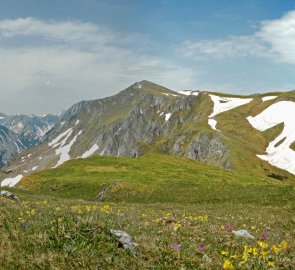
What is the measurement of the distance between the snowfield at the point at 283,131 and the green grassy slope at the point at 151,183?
46.5 metres

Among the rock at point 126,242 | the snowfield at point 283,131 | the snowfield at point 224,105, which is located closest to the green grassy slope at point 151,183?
the rock at point 126,242

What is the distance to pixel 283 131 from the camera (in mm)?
142250

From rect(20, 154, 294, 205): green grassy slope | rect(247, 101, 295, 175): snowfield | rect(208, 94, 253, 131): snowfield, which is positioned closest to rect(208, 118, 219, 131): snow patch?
rect(208, 94, 253, 131): snowfield

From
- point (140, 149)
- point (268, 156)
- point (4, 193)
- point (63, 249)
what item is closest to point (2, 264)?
point (63, 249)

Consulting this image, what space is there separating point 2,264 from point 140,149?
632 ft

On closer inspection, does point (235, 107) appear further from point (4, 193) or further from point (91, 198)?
point (4, 193)

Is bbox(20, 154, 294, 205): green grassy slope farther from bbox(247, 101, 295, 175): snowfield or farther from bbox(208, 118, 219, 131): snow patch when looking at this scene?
bbox(208, 118, 219, 131): snow patch

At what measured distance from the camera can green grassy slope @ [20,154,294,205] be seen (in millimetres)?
43125

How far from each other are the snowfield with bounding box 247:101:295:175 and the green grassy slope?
153 ft

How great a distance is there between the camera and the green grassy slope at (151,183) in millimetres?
43125

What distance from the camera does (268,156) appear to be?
413 ft

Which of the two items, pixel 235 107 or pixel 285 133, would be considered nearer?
pixel 285 133

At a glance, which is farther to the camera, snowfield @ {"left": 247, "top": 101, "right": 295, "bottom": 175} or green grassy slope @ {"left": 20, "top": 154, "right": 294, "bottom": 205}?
snowfield @ {"left": 247, "top": 101, "right": 295, "bottom": 175}

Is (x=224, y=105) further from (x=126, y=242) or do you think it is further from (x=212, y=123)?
(x=126, y=242)
